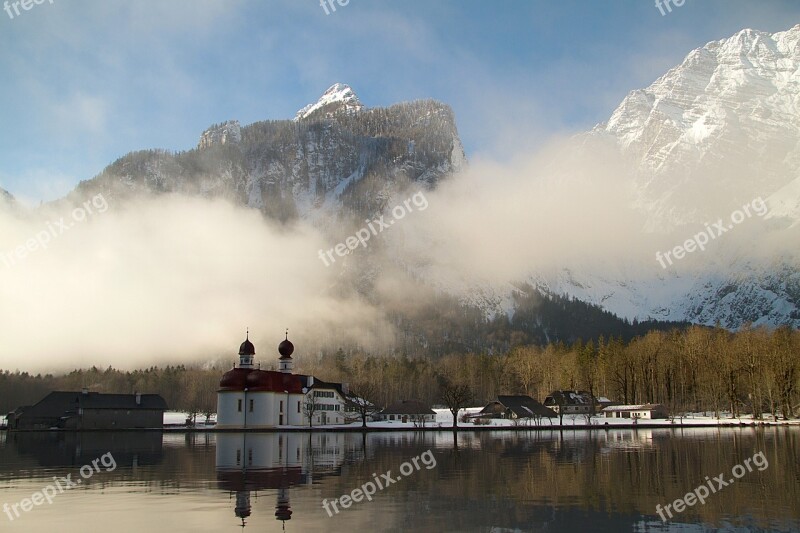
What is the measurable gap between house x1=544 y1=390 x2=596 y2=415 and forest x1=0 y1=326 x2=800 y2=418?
4609 millimetres

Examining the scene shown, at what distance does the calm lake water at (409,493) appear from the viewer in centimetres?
2069

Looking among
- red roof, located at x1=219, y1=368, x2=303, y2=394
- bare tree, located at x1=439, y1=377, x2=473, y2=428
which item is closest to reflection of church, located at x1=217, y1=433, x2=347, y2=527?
bare tree, located at x1=439, y1=377, x2=473, y2=428

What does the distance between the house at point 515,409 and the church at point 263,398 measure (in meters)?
31.3

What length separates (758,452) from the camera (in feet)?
149

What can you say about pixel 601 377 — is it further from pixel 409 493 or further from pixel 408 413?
pixel 409 493

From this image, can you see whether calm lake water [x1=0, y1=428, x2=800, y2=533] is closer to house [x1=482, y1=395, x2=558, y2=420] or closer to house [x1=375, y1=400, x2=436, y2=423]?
house [x1=482, y1=395, x2=558, y2=420]

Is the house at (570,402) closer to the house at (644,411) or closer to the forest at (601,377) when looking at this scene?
the forest at (601,377)

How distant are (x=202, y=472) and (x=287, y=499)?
39.9 ft

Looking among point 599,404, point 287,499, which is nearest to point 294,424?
point 599,404

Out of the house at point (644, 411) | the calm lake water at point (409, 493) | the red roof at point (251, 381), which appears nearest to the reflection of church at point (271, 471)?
the calm lake water at point (409, 493)

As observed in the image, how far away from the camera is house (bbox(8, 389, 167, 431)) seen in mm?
109500

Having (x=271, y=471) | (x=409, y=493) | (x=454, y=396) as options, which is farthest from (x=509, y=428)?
(x=409, y=493)

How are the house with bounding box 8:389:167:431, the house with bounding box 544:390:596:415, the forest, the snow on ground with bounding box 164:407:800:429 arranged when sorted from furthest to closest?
the house with bounding box 544:390:596:415
the house with bounding box 8:389:167:431
the forest
the snow on ground with bounding box 164:407:800:429

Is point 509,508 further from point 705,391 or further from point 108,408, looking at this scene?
point 705,391
